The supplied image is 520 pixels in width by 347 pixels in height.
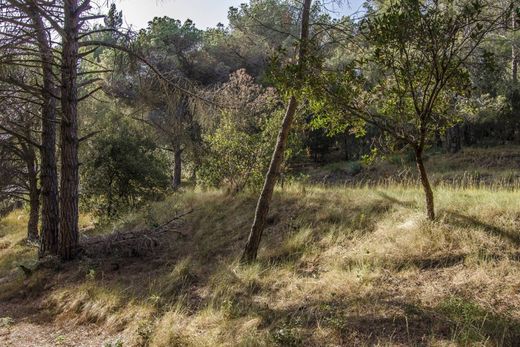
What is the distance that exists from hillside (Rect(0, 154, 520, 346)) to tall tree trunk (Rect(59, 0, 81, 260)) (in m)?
0.76

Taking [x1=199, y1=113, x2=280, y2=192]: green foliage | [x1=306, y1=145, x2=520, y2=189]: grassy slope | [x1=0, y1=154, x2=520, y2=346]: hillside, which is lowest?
[x1=0, y1=154, x2=520, y2=346]: hillside

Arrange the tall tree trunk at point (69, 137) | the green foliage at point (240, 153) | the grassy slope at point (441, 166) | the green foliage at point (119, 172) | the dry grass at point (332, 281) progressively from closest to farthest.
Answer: the dry grass at point (332, 281)
the tall tree trunk at point (69, 137)
the green foliage at point (240, 153)
the green foliage at point (119, 172)
the grassy slope at point (441, 166)

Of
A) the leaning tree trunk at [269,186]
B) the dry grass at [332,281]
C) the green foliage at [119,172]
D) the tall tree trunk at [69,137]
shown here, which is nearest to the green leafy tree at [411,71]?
the leaning tree trunk at [269,186]

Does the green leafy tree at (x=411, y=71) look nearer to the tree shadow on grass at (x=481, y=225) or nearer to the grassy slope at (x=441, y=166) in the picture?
the tree shadow on grass at (x=481, y=225)

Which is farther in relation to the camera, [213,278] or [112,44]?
[112,44]

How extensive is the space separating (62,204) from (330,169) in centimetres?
1643

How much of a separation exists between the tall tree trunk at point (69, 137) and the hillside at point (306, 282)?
30.0 inches

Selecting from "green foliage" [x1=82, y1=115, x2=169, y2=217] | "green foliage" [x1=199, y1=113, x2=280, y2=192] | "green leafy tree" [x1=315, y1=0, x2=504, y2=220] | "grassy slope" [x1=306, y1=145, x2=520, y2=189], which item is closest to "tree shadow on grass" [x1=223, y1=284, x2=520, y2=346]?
"green leafy tree" [x1=315, y1=0, x2=504, y2=220]

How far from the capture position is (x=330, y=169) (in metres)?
22.8

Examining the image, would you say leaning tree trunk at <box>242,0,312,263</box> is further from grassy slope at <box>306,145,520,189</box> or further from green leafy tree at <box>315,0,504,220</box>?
grassy slope at <box>306,145,520,189</box>

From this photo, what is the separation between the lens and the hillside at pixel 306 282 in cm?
429

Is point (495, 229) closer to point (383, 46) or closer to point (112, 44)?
point (383, 46)

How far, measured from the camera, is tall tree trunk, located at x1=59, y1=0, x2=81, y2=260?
7.91 meters

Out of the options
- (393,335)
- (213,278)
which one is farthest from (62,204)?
(393,335)
